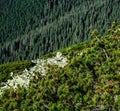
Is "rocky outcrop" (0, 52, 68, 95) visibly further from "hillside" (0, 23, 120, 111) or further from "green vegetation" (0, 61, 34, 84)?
"hillside" (0, 23, 120, 111)

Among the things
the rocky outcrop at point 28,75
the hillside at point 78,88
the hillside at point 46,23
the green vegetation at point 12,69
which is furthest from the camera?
the hillside at point 46,23

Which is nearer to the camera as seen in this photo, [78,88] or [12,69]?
[78,88]

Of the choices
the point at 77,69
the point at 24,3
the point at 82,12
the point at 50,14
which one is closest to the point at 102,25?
the point at 82,12

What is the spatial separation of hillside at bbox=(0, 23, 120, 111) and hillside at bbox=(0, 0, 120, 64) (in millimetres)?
68361

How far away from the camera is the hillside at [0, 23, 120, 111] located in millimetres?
22219

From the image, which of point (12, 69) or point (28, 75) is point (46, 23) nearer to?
point (12, 69)

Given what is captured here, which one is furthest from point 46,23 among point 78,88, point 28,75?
point 78,88

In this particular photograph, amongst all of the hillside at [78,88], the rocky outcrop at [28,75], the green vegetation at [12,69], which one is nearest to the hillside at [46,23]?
the green vegetation at [12,69]

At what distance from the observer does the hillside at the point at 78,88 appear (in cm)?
2222

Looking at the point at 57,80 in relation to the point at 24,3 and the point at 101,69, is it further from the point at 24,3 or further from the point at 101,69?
the point at 24,3

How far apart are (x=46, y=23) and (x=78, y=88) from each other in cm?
9345

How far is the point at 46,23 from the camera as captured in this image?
116438mm

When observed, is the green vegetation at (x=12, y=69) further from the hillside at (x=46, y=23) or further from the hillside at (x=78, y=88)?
the hillside at (x=46, y=23)

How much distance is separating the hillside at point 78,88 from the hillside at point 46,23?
68.4 meters
